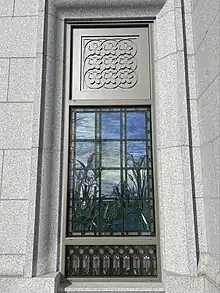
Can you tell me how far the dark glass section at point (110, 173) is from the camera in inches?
106

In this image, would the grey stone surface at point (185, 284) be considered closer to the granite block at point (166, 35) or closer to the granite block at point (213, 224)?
the granite block at point (213, 224)

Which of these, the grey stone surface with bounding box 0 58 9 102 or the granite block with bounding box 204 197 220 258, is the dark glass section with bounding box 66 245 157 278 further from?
the grey stone surface with bounding box 0 58 9 102

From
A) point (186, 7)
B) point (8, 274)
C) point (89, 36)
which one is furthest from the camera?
point (89, 36)

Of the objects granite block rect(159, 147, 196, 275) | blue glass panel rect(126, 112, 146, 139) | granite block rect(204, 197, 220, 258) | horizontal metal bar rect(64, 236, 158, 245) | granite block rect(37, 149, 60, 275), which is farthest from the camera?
blue glass panel rect(126, 112, 146, 139)

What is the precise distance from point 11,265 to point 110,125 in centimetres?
160

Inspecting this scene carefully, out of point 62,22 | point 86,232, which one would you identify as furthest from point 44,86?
point 86,232

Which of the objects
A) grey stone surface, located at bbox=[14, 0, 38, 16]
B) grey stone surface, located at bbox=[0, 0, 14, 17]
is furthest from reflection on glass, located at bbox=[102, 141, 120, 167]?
grey stone surface, located at bbox=[0, 0, 14, 17]

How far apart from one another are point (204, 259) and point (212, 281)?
0.26 m

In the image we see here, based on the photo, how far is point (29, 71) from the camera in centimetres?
286

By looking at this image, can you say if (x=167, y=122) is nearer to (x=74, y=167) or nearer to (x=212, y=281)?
(x=74, y=167)

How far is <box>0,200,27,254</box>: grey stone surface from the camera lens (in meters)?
2.53

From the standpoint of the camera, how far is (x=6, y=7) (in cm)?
301

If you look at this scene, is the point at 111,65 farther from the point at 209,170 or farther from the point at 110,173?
the point at 209,170

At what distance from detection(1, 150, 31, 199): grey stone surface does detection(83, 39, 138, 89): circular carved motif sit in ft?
3.29
